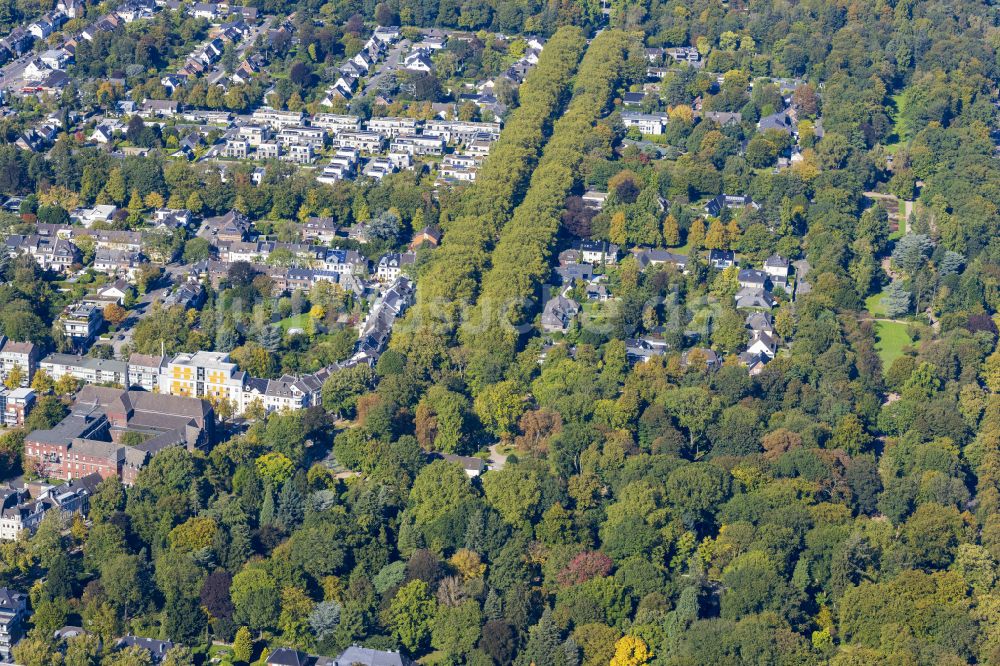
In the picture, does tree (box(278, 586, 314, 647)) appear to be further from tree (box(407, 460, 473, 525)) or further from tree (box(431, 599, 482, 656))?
tree (box(407, 460, 473, 525))

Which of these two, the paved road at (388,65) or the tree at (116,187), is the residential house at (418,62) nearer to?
the paved road at (388,65)

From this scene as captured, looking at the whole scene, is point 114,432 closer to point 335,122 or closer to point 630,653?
point 630,653

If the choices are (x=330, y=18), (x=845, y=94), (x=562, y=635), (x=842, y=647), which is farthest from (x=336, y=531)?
(x=330, y=18)

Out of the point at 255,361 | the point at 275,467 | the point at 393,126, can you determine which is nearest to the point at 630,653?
the point at 275,467

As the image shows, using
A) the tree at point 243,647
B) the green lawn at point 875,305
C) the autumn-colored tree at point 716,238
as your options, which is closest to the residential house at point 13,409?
the tree at point 243,647

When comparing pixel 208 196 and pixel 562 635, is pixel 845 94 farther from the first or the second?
pixel 562 635
